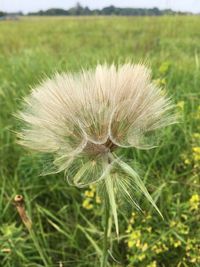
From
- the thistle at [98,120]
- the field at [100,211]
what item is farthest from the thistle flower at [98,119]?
the field at [100,211]

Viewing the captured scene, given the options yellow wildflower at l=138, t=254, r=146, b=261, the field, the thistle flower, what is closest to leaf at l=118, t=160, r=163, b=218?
the thistle flower

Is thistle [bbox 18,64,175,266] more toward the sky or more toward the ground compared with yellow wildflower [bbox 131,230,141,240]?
more toward the sky

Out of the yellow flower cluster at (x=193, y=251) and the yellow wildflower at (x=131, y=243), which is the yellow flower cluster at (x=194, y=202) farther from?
the yellow wildflower at (x=131, y=243)

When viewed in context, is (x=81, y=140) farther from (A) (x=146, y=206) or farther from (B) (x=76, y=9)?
(B) (x=76, y=9)

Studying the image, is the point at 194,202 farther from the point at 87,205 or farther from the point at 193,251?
the point at 87,205

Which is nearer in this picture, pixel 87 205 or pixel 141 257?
pixel 141 257

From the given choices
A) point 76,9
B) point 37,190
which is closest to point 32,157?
point 37,190

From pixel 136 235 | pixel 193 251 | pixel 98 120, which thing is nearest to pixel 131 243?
pixel 136 235

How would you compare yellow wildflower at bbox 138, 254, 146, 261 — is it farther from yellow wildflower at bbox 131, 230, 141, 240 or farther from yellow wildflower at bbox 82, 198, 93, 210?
yellow wildflower at bbox 82, 198, 93, 210
